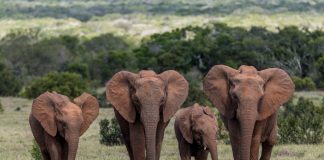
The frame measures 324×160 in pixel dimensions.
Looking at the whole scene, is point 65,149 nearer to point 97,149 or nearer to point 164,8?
point 97,149

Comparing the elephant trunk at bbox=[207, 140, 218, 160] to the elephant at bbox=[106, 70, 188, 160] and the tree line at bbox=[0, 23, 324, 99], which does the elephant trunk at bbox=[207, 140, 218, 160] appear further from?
the tree line at bbox=[0, 23, 324, 99]

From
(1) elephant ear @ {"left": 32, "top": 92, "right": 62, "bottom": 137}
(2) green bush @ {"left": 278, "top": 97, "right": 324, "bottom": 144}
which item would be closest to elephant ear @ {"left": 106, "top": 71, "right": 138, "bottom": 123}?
(1) elephant ear @ {"left": 32, "top": 92, "right": 62, "bottom": 137}

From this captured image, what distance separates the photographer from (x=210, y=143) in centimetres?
1402

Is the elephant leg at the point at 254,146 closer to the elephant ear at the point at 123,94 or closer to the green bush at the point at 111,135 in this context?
the elephant ear at the point at 123,94

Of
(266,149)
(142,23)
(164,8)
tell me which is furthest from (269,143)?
(164,8)

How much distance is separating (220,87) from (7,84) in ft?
106

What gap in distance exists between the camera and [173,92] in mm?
13438

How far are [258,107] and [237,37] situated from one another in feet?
149

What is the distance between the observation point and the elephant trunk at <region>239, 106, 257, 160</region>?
12.2m

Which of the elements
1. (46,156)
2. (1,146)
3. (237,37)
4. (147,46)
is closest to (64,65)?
(147,46)

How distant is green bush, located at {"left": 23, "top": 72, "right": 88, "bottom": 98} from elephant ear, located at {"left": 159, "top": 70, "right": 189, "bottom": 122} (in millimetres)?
24844

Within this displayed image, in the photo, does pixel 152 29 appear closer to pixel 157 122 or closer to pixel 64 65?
pixel 64 65

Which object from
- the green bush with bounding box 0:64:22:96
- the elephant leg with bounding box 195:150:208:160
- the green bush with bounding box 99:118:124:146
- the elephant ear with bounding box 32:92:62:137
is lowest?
the green bush with bounding box 0:64:22:96

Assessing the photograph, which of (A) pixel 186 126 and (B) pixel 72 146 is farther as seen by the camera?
(A) pixel 186 126
